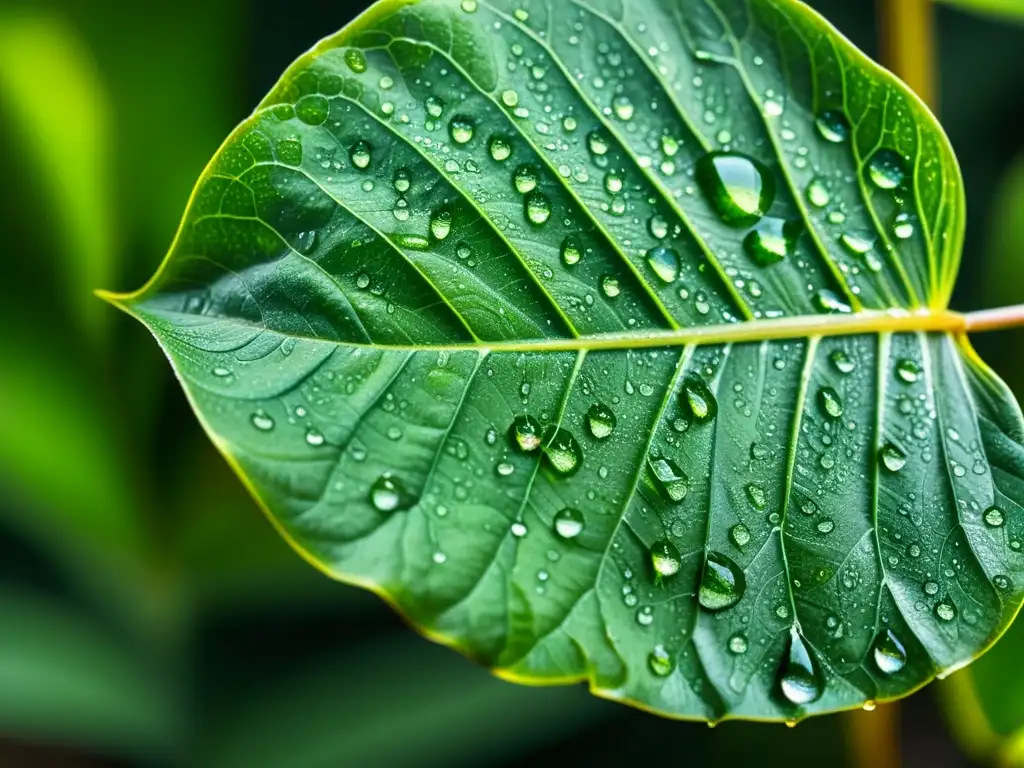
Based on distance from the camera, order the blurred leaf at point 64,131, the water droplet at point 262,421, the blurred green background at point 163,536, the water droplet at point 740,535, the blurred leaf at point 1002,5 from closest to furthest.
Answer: the water droplet at point 262,421 < the water droplet at point 740,535 < the blurred leaf at point 1002,5 < the blurred leaf at point 64,131 < the blurred green background at point 163,536

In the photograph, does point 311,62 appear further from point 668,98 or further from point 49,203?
point 49,203

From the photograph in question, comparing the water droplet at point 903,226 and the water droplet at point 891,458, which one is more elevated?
the water droplet at point 903,226

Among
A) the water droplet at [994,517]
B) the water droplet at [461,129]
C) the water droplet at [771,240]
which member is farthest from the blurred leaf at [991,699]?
the water droplet at [461,129]

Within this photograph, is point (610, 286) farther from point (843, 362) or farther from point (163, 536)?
point (163, 536)

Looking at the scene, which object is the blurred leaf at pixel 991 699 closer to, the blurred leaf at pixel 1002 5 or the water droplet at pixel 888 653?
the water droplet at pixel 888 653

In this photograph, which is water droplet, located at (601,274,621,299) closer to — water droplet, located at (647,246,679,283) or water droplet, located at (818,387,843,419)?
water droplet, located at (647,246,679,283)

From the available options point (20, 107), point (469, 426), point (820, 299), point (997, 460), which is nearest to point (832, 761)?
point (997, 460)

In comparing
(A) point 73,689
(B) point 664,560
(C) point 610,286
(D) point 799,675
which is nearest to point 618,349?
(C) point 610,286
